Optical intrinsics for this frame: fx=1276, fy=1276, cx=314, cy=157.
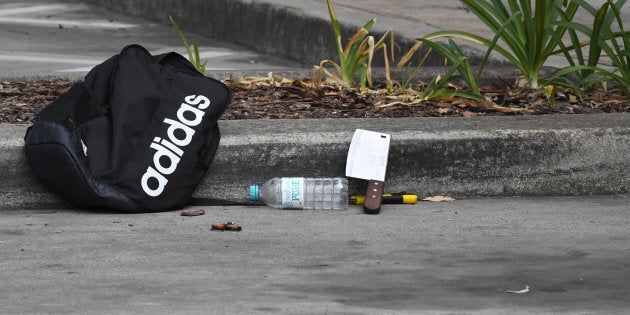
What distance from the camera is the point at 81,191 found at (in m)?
4.45

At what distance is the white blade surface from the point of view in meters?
4.67

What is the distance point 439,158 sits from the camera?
4.80 m

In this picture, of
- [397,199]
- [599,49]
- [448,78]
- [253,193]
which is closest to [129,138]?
[253,193]

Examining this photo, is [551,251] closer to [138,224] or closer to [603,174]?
[603,174]

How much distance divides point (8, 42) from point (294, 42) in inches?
85.5

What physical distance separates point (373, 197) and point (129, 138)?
90 cm

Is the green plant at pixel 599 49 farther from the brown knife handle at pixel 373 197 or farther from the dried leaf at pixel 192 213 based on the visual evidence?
the dried leaf at pixel 192 213

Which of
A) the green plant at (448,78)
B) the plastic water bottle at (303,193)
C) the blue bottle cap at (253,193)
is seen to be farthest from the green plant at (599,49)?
the blue bottle cap at (253,193)

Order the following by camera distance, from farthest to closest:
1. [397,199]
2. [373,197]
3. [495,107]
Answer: [495,107], [397,199], [373,197]

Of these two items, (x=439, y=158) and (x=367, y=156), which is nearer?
(x=367, y=156)

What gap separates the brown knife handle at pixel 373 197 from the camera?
181 inches

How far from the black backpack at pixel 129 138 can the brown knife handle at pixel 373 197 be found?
59cm

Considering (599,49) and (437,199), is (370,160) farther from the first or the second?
(599,49)

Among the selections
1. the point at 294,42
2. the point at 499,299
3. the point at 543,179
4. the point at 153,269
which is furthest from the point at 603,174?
the point at 294,42
